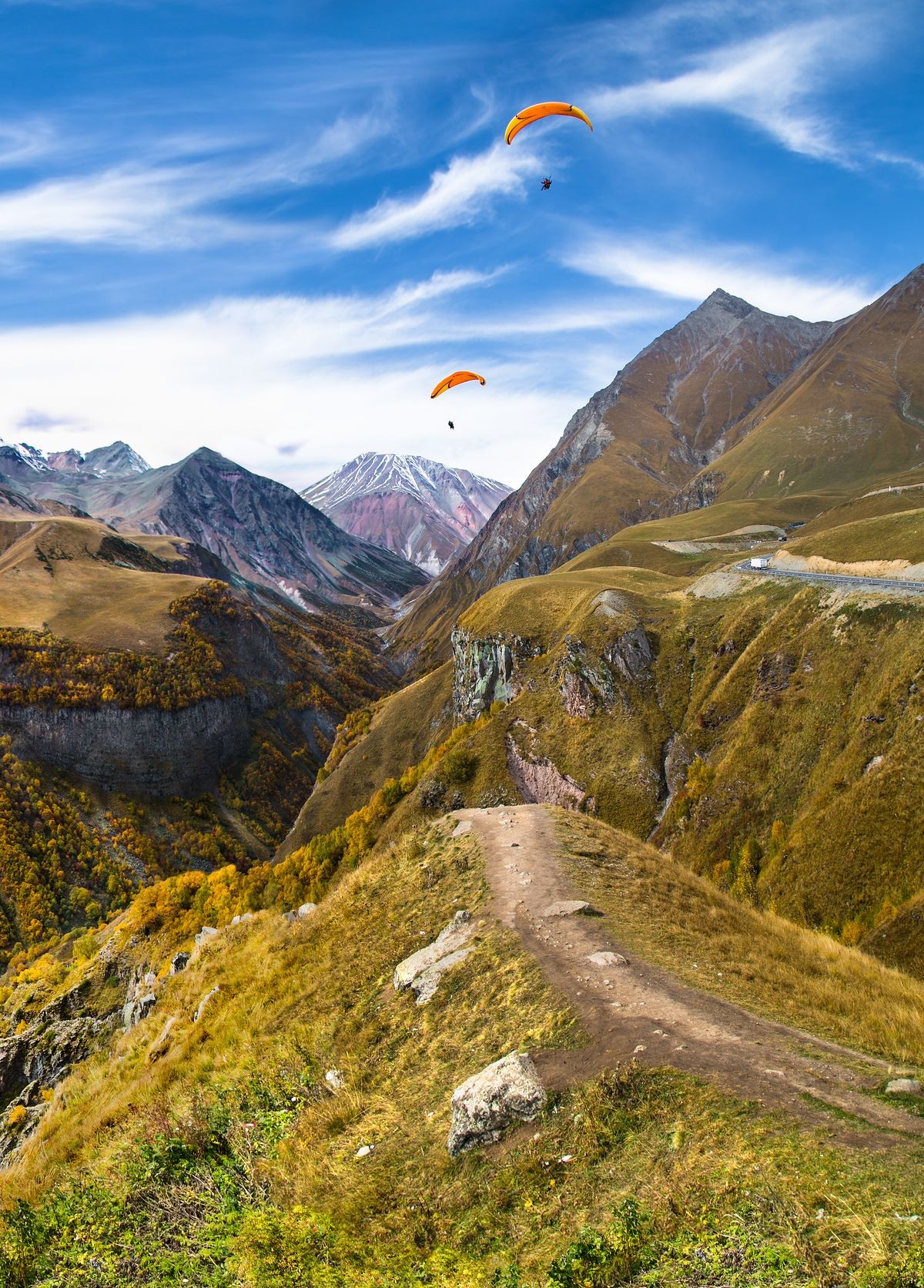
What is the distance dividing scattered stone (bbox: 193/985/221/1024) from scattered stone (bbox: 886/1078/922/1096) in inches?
734

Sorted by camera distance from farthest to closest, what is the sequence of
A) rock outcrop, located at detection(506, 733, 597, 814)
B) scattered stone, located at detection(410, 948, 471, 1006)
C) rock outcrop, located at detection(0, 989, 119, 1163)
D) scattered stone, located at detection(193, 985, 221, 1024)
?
1. rock outcrop, located at detection(506, 733, 597, 814)
2. rock outcrop, located at detection(0, 989, 119, 1163)
3. scattered stone, located at detection(193, 985, 221, 1024)
4. scattered stone, located at detection(410, 948, 471, 1006)

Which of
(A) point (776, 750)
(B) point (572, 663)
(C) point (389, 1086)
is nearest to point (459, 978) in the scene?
(C) point (389, 1086)

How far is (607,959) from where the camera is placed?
52.3 ft

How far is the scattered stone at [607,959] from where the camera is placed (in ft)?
51.8

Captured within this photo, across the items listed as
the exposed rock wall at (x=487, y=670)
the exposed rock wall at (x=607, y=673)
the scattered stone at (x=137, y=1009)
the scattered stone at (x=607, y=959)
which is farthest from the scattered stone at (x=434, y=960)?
the exposed rock wall at (x=487, y=670)

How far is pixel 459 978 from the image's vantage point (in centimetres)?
1611

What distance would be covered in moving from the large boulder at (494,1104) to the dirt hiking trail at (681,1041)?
16.2 inches

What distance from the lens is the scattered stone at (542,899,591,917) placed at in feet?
61.5

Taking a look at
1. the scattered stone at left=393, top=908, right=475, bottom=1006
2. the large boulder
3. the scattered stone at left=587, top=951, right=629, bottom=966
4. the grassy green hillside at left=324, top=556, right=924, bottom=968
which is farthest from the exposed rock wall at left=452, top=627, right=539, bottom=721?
the large boulder

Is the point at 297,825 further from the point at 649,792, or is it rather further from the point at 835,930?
the point at 835,930

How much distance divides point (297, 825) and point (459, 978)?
124619 millimetres

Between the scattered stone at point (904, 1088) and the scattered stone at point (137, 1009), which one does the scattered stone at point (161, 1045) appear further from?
the scattered stone at point (904, 1088)

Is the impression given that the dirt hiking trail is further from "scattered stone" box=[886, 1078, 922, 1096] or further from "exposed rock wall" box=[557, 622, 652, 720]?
"exposed rock wall" box=[557, 622, 652, 720]

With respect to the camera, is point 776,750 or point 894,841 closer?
point 894,841
